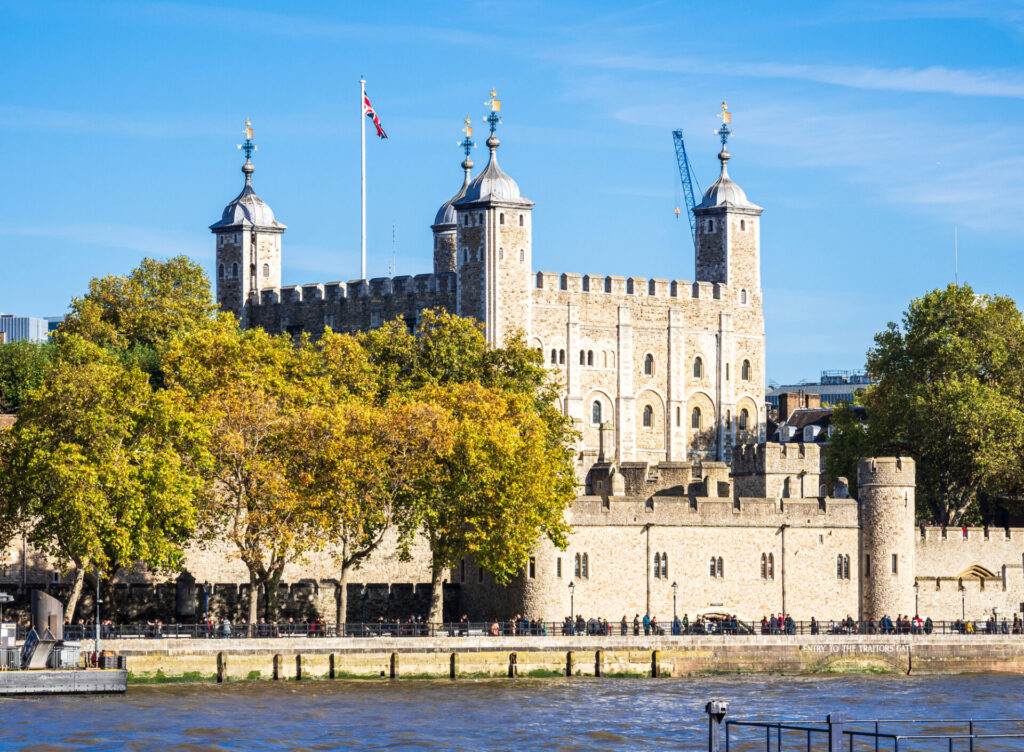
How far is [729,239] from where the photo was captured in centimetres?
11494

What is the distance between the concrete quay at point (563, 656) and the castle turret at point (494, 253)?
3355cm

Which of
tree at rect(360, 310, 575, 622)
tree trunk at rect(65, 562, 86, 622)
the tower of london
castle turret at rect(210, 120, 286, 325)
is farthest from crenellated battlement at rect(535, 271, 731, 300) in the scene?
tree trunk at rect(65, 562, 86, 622)

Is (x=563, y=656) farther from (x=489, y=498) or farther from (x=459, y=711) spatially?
(x=459, y=711)

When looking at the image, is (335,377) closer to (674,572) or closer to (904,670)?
(674,572)

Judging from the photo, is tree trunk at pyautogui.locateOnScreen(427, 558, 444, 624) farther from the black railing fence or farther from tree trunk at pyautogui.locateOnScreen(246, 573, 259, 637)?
tree trunk at pyautogui.locateOnScreen(246, 573, 259, 637)

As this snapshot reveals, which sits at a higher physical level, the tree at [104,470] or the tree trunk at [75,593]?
the tree at [104,470]

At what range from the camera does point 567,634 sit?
68.4m

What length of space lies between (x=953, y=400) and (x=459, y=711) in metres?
35.7

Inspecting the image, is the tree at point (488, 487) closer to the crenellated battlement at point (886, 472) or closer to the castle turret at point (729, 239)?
the crenellated battlement at point (886, 472)

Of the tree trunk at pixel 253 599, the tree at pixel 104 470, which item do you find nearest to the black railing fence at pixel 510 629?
the tree trunk at pixel 253 599

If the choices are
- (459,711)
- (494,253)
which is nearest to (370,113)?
(494,253)

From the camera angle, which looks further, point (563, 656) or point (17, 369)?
point (17, 369)

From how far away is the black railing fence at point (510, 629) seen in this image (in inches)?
2562

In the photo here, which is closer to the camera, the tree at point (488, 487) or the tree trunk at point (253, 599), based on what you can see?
the tree trunk at point (253, 599)
